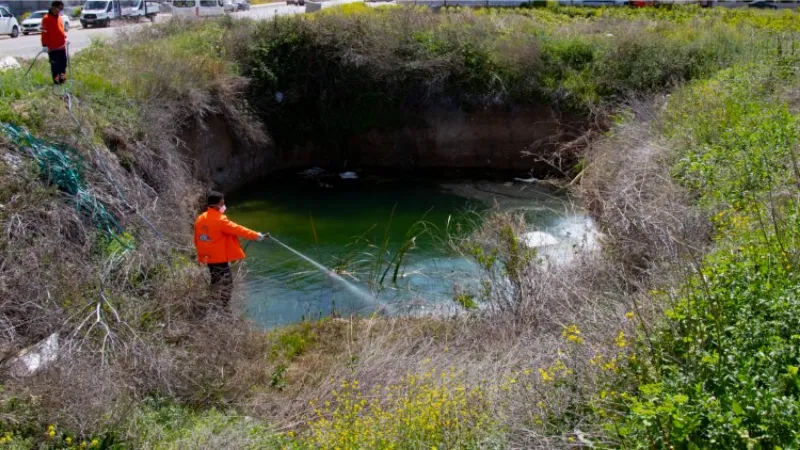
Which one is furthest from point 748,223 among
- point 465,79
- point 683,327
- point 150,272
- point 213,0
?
point 213,0

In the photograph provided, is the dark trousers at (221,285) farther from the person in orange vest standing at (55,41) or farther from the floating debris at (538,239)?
the person in orange vest standing at (55,41)

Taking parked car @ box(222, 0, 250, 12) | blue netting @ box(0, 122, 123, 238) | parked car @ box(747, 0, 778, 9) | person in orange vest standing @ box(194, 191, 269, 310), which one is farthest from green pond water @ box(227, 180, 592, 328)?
parked car @ box(747, 0, 778, 9)

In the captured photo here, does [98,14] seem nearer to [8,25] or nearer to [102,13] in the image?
[102,13]

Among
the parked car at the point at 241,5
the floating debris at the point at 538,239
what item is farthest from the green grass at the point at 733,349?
the parked car at the point at 241,5

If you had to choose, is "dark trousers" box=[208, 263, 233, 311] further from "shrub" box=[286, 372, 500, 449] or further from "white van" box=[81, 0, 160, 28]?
"white van" box=[81, 0, 160, 28]

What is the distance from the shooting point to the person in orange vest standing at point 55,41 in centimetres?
1442

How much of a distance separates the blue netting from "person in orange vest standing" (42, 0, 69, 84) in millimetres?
3379

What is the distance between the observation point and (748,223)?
7.94m

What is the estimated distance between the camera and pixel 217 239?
33.6 ft

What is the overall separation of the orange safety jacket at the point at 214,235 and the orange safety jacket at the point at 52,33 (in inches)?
253

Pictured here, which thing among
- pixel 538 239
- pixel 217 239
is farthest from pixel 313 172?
pixel 217 239

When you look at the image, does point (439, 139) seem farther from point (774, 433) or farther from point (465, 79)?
point (774, 433)

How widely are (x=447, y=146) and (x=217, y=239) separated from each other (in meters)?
15.3

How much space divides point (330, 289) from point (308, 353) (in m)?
3.65
